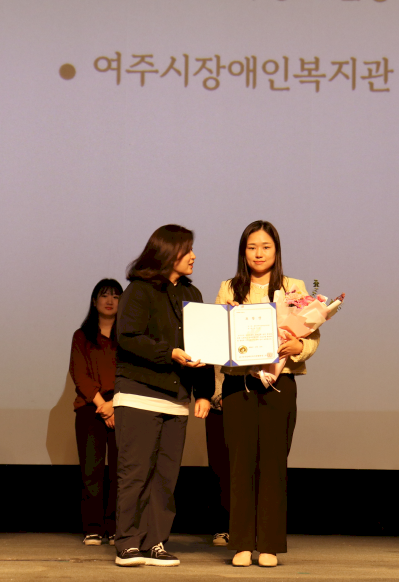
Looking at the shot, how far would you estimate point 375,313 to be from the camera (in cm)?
381

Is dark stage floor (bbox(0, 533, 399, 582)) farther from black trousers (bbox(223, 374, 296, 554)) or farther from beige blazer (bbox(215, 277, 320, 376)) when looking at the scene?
beige blazer (bbox(215, 277, 320, 376))

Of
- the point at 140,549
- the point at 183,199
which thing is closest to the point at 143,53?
the point at 183,199

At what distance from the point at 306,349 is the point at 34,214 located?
1.98 meters

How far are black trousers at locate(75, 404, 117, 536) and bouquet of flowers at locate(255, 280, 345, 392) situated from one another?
1092mm

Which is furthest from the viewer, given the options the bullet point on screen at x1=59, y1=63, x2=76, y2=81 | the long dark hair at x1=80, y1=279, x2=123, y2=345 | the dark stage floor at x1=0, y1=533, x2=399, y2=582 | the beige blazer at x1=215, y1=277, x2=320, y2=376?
the bullet point on screen at x1=59, y1=63, x2=76, y2=81

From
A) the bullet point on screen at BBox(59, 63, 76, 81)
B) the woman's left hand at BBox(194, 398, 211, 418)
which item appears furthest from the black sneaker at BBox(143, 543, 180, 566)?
the bullet point on screen at BBox(59, 63, 76, 81)

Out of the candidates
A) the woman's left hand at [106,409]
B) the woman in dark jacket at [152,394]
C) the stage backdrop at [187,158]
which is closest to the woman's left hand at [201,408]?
the woman in dark jacket at [152,394]

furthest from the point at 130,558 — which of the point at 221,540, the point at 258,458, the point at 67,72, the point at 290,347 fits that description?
the point at 67,72

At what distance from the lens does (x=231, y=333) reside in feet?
8.68

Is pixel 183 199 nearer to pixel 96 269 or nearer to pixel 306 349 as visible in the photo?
pixel 96 269

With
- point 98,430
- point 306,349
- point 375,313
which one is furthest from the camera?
point 375,313

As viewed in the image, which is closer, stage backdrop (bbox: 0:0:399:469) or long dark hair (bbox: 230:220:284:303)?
long dark hair (bbox: 230:220:284:303)

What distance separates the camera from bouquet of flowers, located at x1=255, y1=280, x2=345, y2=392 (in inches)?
103

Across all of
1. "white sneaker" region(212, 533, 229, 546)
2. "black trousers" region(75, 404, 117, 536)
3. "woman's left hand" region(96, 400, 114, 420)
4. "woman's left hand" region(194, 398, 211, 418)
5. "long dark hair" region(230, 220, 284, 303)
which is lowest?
"white sneaker" region(212, 533, 229, 546)
